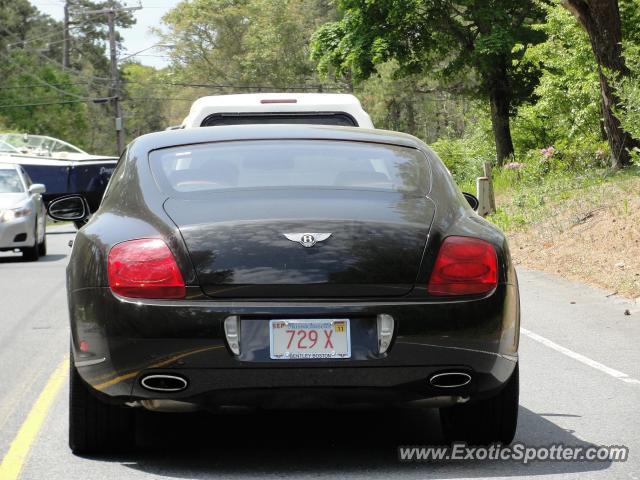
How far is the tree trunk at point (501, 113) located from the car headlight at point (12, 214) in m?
18.7

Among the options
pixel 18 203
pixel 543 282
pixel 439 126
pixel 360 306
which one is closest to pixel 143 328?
pixel 360 306

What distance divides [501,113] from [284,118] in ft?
81.4

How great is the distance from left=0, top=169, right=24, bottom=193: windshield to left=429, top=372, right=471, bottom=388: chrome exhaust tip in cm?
1662

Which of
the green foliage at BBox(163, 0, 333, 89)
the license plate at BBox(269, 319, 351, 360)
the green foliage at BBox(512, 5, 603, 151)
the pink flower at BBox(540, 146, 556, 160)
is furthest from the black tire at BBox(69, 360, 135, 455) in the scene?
the green foliage at BBox(163, 0, 333, 89)

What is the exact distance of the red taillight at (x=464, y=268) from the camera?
5418 millimetres

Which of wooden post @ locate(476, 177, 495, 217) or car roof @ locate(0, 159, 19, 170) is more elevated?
car roof @ locate(0, 159, 19, 170)

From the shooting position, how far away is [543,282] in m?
15.2

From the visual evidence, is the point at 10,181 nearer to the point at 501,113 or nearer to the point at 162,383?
the point at 162,383

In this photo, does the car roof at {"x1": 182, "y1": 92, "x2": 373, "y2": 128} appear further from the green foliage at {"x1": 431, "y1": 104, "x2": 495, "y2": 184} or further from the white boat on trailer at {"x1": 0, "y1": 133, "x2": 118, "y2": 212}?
the white boat on trailer at {"x1": 0, "y1": 133, "x2": 118, "y2": 212}

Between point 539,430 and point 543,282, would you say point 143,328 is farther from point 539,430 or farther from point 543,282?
point 543,282

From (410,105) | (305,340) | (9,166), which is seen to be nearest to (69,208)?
(305,340)

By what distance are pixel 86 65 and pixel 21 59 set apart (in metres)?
33.1

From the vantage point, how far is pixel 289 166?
6105 mm

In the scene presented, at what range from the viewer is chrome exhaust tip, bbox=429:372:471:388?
5.40 metres
